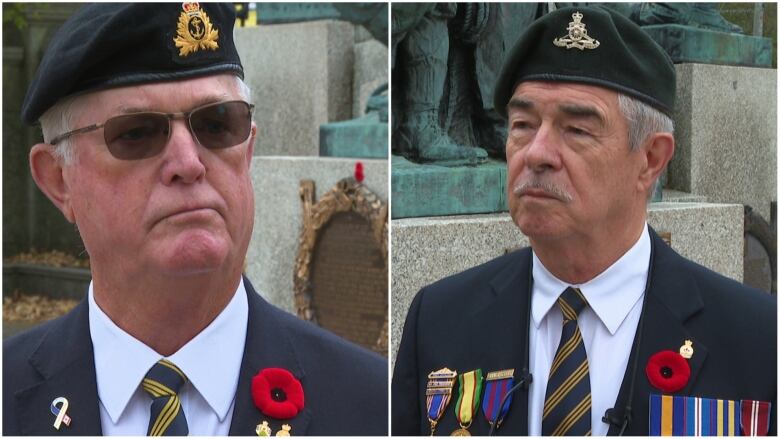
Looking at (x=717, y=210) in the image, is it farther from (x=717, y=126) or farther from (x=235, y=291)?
(x=235, y=291)

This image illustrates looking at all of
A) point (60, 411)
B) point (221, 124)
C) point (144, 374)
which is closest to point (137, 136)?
point (221, 124)

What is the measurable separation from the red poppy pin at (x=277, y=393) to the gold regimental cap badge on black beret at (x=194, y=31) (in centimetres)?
74

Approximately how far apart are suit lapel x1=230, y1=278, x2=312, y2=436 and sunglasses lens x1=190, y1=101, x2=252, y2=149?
42cm

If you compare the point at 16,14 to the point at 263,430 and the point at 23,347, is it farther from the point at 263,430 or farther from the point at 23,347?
the point at 263,430

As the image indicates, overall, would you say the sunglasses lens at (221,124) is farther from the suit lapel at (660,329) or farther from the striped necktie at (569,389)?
the suit lapel at (660,329)

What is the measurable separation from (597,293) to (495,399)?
340 mm

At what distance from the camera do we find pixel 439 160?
316 cm

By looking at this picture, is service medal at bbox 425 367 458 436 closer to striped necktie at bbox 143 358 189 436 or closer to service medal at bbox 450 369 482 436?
service medal at bbox 450 369 482 436

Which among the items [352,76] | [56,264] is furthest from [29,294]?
[352,76]

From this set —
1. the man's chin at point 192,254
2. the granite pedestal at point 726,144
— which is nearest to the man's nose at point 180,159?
the man's chin at point 192,254

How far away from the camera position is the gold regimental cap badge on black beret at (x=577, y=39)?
2.36m

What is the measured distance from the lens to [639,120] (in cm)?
235

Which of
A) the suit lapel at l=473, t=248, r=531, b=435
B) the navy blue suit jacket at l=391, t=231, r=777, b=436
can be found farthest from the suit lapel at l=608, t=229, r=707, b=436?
the suit lapel at l=473, t=248, r=531, b=435

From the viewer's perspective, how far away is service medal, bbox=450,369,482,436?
7.91ft
